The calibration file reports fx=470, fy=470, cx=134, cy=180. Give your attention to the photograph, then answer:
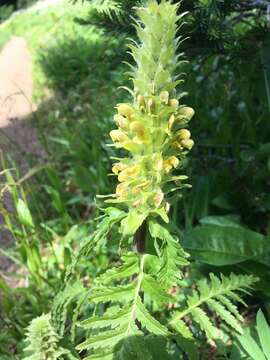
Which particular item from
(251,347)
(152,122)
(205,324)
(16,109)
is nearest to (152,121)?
(152,122)

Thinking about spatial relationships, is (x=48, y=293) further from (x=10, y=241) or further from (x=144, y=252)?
(x=144, y=252)

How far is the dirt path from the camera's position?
3.74 meters

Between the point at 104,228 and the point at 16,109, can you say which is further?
the point at 16,109

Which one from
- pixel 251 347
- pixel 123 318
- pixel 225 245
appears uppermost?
pixel 123 318

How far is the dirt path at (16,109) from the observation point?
3.74m

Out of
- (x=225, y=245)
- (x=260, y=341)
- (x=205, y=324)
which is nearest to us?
(x=205, y=324)

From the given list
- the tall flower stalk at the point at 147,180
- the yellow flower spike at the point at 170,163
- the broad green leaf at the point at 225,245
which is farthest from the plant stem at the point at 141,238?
the broad green leaf at the point at 225,245

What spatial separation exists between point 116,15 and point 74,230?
141cm

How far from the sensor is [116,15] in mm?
2248

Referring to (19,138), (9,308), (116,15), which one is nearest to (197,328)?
(9,308)

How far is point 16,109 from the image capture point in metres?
5.96

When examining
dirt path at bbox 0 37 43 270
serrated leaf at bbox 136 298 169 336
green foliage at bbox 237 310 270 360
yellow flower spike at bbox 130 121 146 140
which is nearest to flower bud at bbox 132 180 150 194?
yellow flower spike at bbox 130 121 146 140

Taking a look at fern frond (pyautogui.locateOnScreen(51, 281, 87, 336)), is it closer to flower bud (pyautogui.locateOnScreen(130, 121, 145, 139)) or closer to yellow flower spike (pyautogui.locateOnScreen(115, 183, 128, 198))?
yellow flower spike (pyautogui.locateOnScreen(115, 183, 128, 198))

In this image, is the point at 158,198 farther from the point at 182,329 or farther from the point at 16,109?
the point at 16,109
